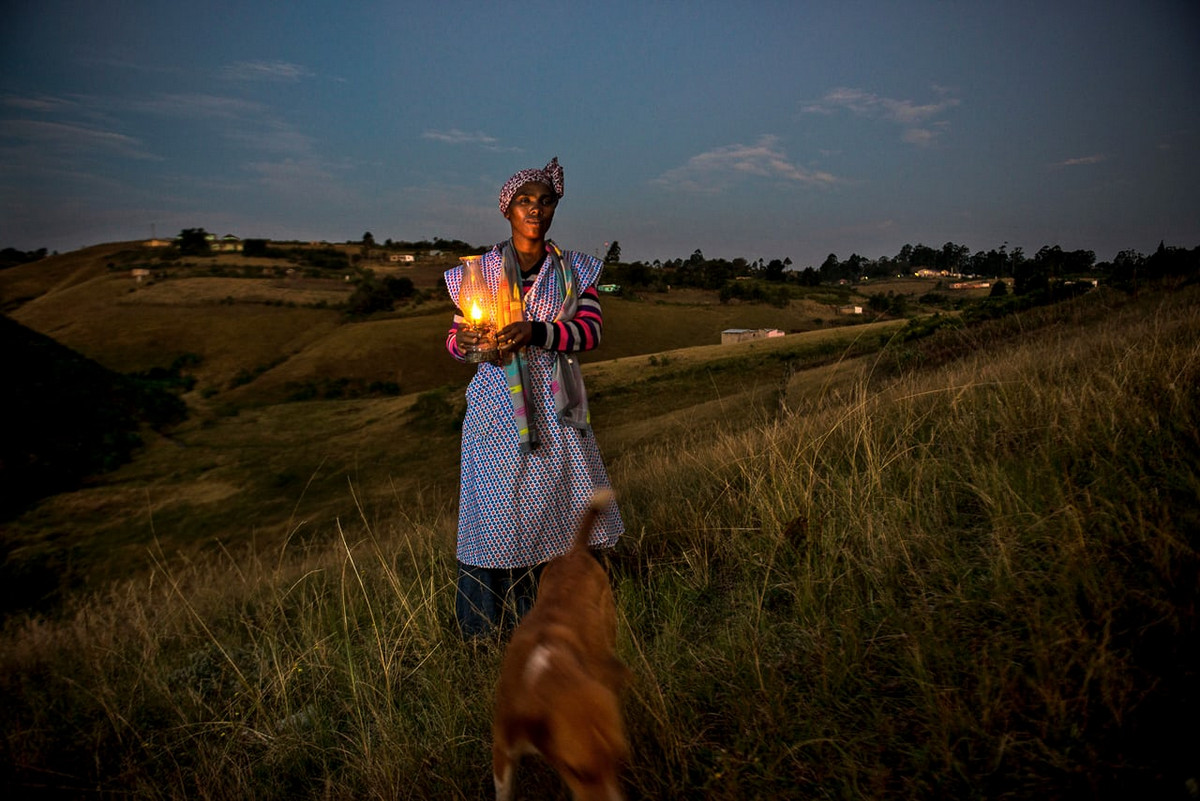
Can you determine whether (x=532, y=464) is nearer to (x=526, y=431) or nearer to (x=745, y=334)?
(x=526, y=431)

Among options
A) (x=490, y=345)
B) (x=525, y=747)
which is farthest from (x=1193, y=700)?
(x=490, y=345)

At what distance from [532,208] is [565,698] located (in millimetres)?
2451

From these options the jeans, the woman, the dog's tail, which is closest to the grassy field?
the jeans

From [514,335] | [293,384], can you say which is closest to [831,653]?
[514,335]

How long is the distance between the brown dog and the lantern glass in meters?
1.40

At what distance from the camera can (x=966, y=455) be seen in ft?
9.81

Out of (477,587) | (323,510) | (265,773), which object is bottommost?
(323,510)

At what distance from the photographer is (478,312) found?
254cm

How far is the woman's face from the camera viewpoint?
2889mm

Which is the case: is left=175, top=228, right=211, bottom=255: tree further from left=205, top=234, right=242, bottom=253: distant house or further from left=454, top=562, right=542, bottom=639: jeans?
left=454, top=562, right=542, bottom=639: jeans

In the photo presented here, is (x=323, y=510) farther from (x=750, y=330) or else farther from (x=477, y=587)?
(x=750, y=330)

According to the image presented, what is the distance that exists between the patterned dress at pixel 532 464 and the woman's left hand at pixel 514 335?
0.35 ft

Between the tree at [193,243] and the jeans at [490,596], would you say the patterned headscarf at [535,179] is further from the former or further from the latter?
the tree at [193,243]

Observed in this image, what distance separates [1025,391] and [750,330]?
44536 mm
